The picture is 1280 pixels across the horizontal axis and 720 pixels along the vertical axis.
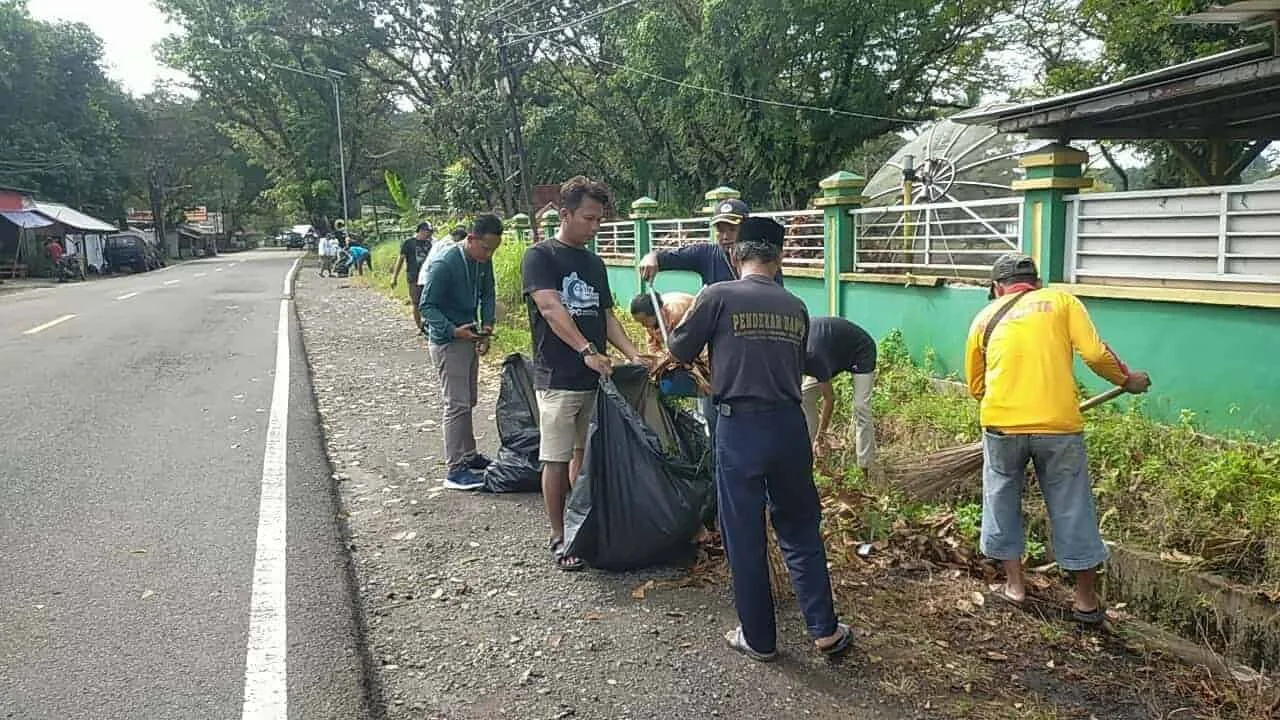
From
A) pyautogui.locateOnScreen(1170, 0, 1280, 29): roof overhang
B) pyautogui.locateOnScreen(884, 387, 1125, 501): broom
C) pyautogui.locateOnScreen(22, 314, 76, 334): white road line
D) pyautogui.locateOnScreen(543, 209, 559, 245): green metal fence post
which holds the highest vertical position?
pyautogui.locateOnScreen(1170, 0, 1280, 29): roof overhang

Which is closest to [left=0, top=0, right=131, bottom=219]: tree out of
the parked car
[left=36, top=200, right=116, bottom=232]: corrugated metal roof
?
[left=36, top=200, right=116, bottom=232]: corrugated metal roof

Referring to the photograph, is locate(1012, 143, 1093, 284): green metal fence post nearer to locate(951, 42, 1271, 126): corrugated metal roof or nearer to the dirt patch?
locate(951, 42, 1271, 126): corrugated metal roof

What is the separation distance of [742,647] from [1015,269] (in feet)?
6.49

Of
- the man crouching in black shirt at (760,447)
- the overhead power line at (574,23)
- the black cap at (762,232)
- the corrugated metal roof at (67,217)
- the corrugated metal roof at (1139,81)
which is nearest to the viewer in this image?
the man crouching in black shirt at (760,447)

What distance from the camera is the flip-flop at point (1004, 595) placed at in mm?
3893

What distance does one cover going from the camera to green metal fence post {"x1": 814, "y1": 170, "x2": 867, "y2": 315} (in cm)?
830

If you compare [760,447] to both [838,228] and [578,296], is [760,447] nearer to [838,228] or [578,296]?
[578,296]

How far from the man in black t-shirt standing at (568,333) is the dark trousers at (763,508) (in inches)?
34.2

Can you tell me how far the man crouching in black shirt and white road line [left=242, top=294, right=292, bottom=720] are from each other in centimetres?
163

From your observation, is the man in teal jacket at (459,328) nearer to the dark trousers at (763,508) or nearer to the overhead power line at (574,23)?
the dark trousers at (763,508)

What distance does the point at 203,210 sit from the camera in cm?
6656

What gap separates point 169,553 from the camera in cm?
425

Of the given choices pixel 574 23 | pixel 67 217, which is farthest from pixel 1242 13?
pixel 67 217

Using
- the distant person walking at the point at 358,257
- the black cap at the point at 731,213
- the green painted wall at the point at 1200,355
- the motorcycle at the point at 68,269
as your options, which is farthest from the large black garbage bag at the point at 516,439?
the motorcycle at the point at 68,269
